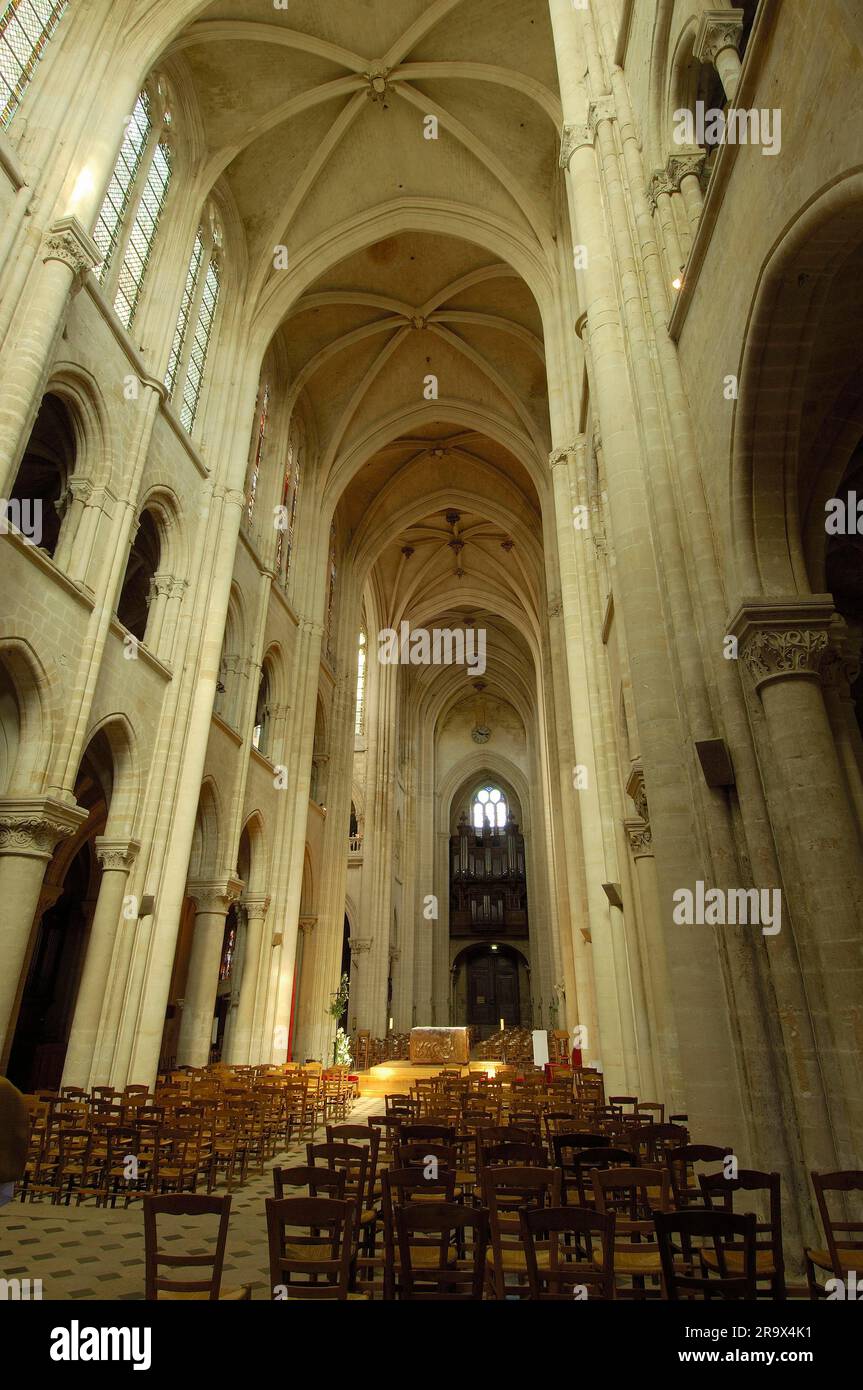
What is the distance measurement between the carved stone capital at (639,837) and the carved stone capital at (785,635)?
437 centimetres

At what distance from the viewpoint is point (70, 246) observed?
1003cm

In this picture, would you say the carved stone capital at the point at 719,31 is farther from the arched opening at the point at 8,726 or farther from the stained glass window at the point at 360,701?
the stained glass window at the point at 360,701

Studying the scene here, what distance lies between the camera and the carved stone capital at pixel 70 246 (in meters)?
9.97

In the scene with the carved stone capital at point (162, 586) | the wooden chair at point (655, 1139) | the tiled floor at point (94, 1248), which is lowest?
the tiled floor at point (94, 1248)

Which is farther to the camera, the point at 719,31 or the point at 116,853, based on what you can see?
the point at 116,853

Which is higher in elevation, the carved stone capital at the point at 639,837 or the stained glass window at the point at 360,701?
the stained glass window at the point at 360,701

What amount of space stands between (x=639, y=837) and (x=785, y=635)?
4788 mm

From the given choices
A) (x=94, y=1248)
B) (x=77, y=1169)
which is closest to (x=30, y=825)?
(x=77, y=1169)

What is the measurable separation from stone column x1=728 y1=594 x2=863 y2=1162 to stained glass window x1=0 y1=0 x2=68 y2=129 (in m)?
11.9

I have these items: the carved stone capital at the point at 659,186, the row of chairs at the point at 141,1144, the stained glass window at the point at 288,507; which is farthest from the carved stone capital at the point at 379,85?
the row of chairs at the point at 141,1144

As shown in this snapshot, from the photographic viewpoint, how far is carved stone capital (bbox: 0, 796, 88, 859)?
9469mm

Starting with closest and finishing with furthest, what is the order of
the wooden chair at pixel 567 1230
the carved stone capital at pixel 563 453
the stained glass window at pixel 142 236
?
the wooden chair at pixel 567 1230, the stained glass window at pixel 142 236, the carved stone capital at pixel 563 453

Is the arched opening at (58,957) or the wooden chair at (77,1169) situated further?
the arched opening at (58,957)

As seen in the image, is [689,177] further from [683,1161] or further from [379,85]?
[379,85]
